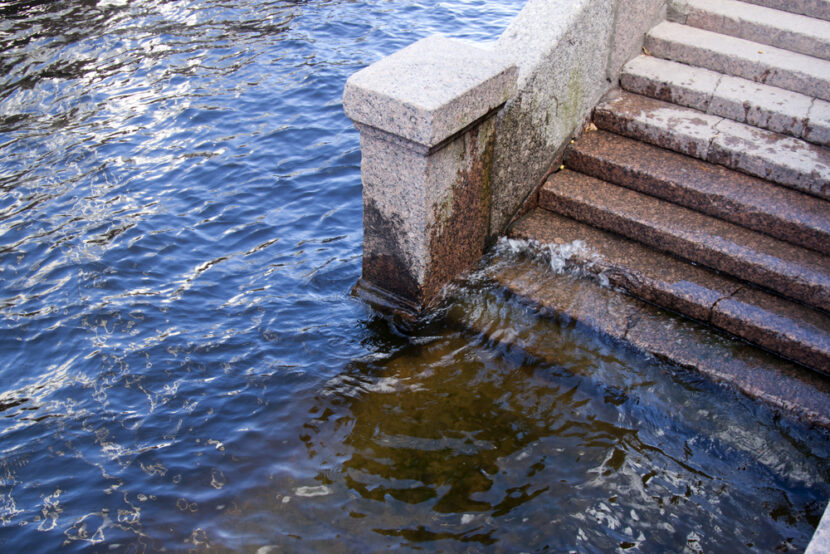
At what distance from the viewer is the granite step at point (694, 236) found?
469 cm

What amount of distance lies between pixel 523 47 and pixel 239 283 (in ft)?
9.61

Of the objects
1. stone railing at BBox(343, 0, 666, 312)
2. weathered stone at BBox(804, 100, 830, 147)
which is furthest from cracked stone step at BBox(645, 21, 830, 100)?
stone railing at BBox(343, 0, 666, 312)

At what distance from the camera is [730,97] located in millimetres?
5578

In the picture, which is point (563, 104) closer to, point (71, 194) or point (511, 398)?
point (511, 398)

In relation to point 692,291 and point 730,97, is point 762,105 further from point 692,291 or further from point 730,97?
point 692,291

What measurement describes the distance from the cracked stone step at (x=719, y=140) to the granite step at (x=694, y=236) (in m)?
0.50

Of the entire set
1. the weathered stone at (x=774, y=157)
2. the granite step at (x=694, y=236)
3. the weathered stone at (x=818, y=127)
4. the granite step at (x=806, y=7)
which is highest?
the granite step at (x=806, y=7)

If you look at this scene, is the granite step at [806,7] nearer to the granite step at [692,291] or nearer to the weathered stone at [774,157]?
the weathered stone at [774,157]

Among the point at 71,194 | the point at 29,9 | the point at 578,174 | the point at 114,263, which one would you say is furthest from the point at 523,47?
the point at 29,9

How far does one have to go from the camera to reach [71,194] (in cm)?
673

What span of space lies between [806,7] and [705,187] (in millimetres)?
2323

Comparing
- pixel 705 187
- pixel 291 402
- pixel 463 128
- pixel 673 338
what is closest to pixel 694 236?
pixel 705 187

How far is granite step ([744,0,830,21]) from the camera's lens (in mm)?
6070

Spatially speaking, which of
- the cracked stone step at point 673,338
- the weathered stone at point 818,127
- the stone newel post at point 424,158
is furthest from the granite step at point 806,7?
the cracked stone step at point 673,338
